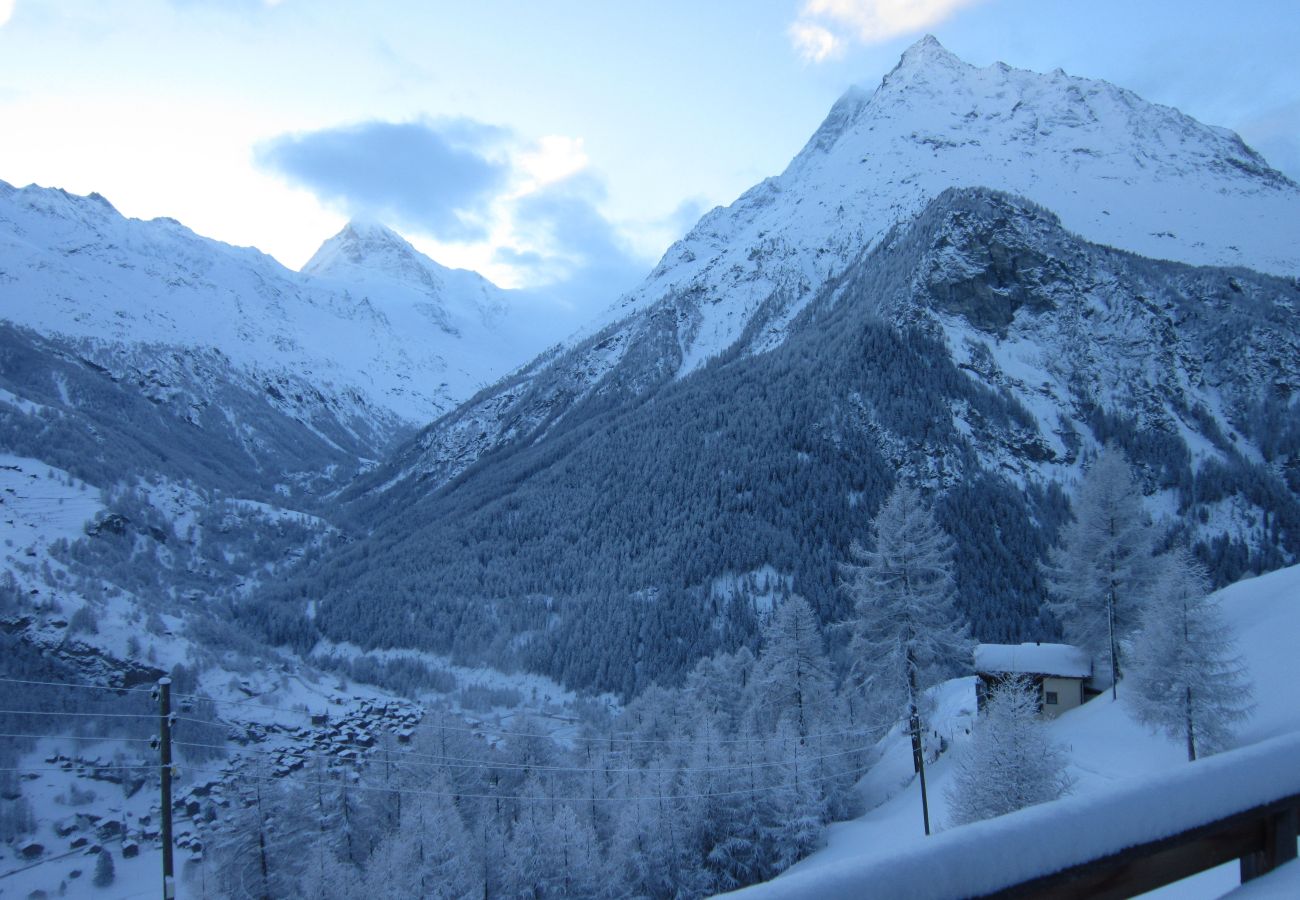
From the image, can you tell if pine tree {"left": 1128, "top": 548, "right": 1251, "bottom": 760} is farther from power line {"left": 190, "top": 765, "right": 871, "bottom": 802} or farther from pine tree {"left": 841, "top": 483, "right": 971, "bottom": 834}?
power line {"left": 190, "top": 765, "right": 871, "bottom": 802}

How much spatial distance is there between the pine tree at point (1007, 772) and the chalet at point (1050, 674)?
1378cm

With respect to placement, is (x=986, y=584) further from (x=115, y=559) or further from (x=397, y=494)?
(x=397, y=494)

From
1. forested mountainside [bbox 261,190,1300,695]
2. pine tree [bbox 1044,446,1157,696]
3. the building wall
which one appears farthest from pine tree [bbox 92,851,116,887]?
pine tree [bbox 1044,446,1157,696]

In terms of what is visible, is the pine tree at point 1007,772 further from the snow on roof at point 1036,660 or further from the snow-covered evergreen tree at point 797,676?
the snow-covered evergreen tree at point 797,676

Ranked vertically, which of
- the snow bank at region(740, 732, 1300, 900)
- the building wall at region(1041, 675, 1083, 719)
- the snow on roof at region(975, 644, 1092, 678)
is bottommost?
the building wall at region(1041, 675, 1083, 719)

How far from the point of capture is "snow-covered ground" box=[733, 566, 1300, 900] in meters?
26.8

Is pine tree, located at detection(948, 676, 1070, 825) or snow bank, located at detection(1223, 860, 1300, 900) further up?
snow bank, located at detection(1223, 860, 1300, 900)

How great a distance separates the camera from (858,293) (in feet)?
560

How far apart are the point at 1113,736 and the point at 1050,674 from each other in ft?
24.2

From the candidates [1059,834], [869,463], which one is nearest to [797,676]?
[1059,834]

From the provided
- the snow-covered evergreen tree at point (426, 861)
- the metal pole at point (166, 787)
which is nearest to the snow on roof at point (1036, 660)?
the snow-covered evergreen tree at point (426, 861)

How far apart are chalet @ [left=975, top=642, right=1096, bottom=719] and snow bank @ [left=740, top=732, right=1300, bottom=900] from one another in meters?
37.2

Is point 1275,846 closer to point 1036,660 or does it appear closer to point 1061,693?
point 1061,693

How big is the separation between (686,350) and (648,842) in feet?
549
